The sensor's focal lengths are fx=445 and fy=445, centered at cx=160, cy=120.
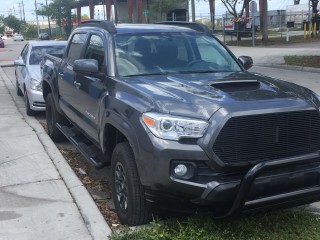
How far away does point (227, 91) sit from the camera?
3824 millimetres

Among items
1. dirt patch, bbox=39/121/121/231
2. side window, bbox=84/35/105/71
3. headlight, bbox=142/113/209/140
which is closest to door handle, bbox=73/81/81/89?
side window, bbox=84/35/105/71

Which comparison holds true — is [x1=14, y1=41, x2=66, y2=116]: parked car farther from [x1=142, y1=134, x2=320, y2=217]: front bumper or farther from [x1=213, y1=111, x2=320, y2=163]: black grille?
[x1=213, y1=111, x2=320, y2=163]: black grille

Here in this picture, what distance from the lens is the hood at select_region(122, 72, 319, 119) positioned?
3523mm

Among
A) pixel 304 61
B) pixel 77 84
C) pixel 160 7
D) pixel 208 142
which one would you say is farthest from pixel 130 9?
pixel 208 142

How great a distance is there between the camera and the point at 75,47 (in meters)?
6.26

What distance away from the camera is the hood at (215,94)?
11.6ft

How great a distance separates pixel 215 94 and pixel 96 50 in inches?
81.8

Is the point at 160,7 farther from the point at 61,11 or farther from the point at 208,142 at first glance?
the point at 208,142

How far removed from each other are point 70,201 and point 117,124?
127 centimetres

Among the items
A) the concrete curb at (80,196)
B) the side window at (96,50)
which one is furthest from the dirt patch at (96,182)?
the side window at (96,50)

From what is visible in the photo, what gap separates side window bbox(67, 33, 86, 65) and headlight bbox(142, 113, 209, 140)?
8.94 feet

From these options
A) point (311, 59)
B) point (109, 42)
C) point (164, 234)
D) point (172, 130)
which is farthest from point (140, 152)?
point (311, 59)

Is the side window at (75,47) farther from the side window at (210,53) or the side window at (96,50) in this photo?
the side window at (210,53)

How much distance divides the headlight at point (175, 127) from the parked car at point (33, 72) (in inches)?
216
